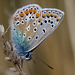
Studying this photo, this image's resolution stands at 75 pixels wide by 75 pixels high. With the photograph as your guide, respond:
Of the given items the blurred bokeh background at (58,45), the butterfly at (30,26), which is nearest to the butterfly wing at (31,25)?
the butterfly at (30,26)

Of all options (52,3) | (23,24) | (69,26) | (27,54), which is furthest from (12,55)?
(52,3)

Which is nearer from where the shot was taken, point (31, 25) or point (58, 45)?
point (31, 25)

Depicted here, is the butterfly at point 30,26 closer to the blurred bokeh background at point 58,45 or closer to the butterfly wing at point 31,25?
the butterfly wing at point 31,25

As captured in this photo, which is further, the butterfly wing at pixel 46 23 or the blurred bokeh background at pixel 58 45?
the blurred bokeh background at pixel 58 45

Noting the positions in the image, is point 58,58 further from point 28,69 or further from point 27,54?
point 27,54

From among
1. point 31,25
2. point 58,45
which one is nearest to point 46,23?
point 31,25

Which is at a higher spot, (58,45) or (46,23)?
(46,23)

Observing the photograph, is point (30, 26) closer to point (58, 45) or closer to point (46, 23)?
point (46, 23)
